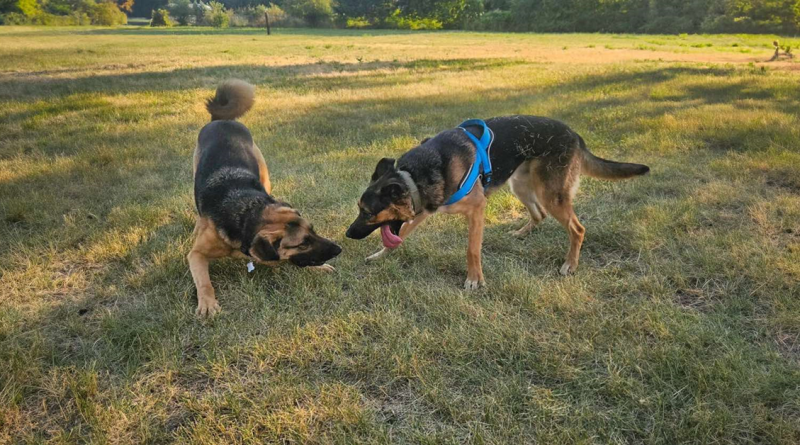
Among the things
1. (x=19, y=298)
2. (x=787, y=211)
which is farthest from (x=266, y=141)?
(x=787, y=211)

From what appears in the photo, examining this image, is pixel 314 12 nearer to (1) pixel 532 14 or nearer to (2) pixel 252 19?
(2) pixel 252 19

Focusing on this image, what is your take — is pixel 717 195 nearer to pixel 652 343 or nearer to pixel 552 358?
pixel 652 343

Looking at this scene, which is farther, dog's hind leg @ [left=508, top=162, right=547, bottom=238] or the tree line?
the tree line

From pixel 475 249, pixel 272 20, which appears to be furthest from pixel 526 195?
pixel 272 20

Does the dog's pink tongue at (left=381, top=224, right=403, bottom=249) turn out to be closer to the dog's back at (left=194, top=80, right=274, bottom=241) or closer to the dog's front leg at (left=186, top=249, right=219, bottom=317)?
the dog's back at (left=194, top=80, right=274, bottom=241)

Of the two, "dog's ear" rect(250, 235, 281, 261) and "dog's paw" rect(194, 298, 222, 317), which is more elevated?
"dog's ear" rect(250, 235, 281, 261)

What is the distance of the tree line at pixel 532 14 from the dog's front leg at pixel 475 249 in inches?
2033

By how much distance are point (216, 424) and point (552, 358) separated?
2123 millimetres

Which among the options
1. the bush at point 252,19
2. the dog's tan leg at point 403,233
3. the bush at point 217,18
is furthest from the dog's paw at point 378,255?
the bush at point 217,18

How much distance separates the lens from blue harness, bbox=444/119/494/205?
4.02m

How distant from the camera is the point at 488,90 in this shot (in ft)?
41.6

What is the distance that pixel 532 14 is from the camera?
59.7 meters

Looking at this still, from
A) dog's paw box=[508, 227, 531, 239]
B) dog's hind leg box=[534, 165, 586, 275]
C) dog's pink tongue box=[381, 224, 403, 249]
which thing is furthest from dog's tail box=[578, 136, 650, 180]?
dog's pink tongue box=[381, 224, 403, 249]

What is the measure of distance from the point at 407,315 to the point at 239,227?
1.62 meters
